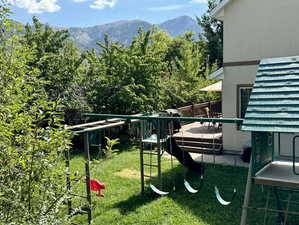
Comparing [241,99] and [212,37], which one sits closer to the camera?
[241,99]

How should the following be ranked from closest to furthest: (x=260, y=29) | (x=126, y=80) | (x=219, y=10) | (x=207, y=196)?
(x=207, y=196), (x=260, y=29), (x=219, y=10), (x=126, y=80)

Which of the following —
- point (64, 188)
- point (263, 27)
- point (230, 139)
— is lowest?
point (230, 139)

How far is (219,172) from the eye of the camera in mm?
9531

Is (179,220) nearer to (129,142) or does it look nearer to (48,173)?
(48,173)

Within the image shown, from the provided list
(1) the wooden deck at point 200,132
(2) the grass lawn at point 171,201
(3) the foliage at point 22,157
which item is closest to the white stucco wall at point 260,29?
(1) the wooden deck at point 200,132

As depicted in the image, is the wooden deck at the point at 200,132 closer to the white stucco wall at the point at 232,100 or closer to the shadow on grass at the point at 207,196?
the white stucco wall at the point at 232,100

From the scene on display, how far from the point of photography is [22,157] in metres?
2.40

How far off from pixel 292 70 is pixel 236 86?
7.15 m

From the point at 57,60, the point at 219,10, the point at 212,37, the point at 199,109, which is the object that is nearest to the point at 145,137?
the point at 219,10

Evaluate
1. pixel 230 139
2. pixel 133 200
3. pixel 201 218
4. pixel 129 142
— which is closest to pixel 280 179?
pixel 201 218

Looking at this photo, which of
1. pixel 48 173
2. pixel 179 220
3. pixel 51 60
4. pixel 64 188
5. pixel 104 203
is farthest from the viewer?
pixel 51 60

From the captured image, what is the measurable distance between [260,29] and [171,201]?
7365 mm

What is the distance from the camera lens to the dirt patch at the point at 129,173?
31.1 ft

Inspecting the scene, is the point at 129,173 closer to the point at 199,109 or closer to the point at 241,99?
the point at 241,99
